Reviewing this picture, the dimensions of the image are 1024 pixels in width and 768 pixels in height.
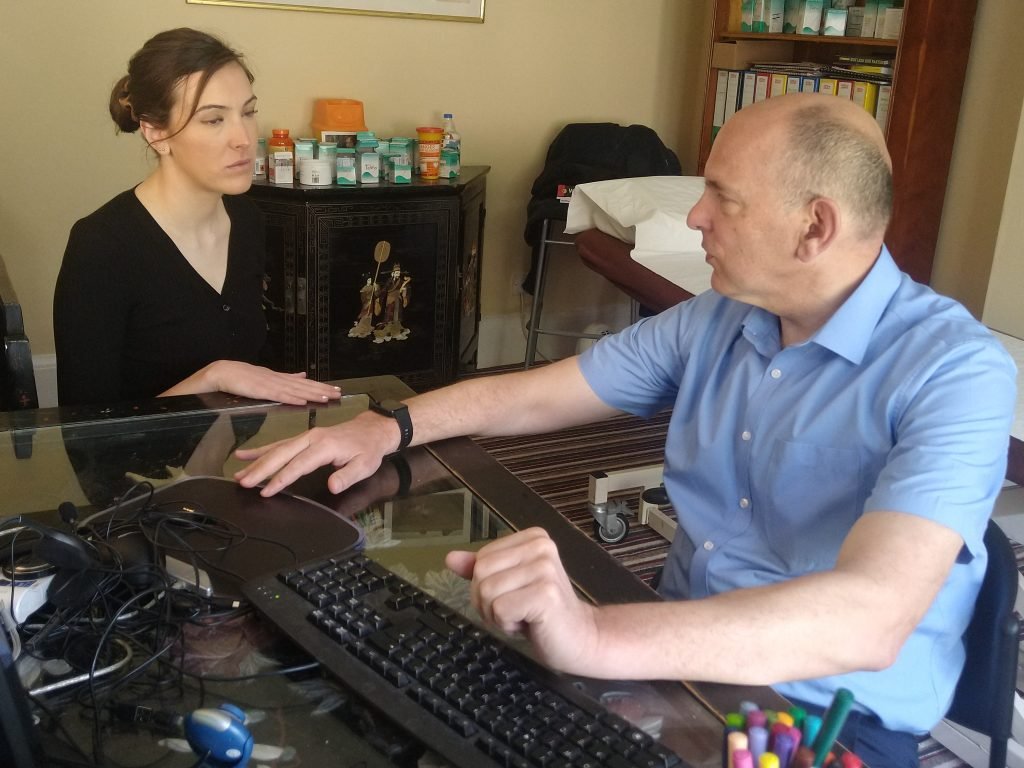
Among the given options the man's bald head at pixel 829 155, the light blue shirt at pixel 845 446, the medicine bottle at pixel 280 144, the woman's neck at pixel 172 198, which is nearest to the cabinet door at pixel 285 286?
the medicine bottle at pixel 280 144

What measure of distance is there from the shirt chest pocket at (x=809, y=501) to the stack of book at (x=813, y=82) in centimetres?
213

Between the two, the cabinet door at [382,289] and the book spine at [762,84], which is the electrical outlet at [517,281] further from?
the book spine at [762,84]

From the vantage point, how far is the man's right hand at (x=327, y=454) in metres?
1.25

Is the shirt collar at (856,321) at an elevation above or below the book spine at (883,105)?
below

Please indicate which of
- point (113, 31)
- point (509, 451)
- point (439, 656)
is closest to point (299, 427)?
point (439, 656)

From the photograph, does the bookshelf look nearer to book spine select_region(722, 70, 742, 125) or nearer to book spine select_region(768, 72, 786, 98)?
book spine select_region(768, 72, 786, 98)

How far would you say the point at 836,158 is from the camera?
122 cm

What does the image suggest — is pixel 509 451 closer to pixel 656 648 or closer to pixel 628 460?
pixel 628 460

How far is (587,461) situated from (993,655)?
219 centimetres

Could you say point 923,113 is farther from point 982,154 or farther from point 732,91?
point 732,91

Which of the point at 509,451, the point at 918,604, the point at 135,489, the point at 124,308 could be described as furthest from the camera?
the point at 509,451

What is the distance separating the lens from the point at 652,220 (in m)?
2.94

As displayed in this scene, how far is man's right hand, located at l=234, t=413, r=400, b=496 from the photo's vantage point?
125 centimetres

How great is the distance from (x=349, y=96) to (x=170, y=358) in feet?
6.35
